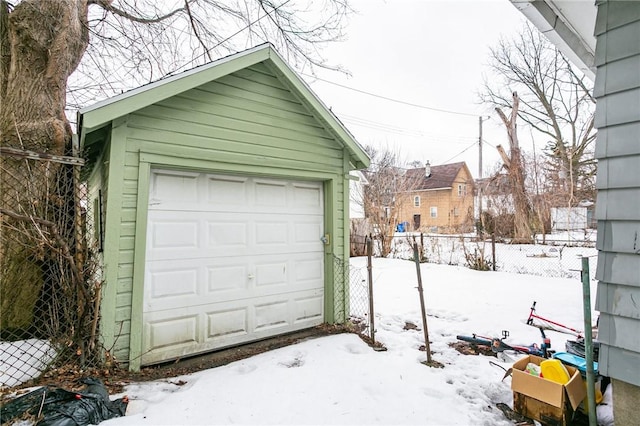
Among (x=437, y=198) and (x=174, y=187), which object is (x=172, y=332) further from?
(x=437, y=198)

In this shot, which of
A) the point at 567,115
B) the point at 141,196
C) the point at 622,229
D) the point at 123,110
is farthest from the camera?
the point at 567,115

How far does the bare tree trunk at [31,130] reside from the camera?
3.25 meters

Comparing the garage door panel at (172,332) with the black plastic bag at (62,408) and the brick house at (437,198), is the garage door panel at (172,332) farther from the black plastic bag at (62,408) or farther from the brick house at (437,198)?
the brick house at (437,198)

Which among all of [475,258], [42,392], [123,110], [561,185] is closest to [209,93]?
[123,110]

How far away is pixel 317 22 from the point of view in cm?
677

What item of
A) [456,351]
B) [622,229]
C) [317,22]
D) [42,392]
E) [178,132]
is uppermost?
[317,22]

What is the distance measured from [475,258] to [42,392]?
33.6ft

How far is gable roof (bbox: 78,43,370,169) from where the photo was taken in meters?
3.09

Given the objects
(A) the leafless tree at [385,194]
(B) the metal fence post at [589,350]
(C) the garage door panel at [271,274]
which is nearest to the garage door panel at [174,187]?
(C) the garage door panel at [271,274]

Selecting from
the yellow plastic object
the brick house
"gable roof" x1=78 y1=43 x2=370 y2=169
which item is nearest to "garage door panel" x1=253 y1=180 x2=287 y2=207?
"gable roof" x1=78 y1=43 x2=370 y2=169

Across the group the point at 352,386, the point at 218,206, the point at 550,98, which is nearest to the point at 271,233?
the point at 218,206

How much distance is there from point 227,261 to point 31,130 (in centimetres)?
255

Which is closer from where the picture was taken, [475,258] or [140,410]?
[140,410]

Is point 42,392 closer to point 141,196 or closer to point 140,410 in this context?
point 140,410
